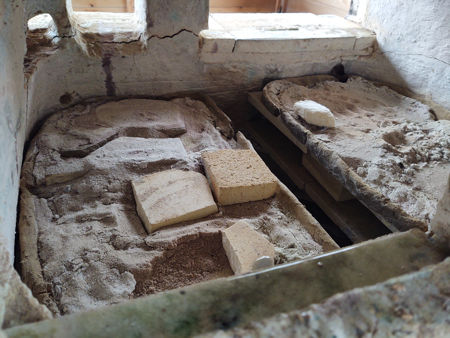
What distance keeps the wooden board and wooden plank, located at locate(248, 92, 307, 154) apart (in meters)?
0.23

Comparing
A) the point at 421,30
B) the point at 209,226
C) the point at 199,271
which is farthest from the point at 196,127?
the point at 421,30

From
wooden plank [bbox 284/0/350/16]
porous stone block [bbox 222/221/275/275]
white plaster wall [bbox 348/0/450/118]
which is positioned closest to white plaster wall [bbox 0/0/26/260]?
porous stone block [bbox 222/221/275/275]

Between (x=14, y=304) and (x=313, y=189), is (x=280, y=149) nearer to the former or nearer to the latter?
(x=313, y=189)

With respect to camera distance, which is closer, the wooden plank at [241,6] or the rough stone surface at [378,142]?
the rough stone surface at [378,142]

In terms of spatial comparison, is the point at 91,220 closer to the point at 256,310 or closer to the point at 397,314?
the point at 256,310

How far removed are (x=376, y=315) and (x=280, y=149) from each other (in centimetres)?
243

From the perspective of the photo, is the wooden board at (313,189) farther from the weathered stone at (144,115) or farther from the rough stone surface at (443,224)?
the rough stone surface at (443,224)

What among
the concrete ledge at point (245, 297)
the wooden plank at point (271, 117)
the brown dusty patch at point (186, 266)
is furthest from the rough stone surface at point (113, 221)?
the concrete ledge at point (245, 297)

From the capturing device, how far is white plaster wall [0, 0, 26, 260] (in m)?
1.54

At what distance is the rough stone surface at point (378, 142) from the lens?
7.19ft

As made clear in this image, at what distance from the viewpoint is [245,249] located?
1.82 metres

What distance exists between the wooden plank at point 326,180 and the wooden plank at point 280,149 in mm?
96

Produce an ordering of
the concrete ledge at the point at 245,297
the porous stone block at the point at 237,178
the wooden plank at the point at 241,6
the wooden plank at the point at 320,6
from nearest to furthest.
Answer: the concrete ledge at the point at 245,297 < the porous stone block at the point at 237,178 < the wooden plank at the point at 320,6 < the wooden plank at the point at 241,6

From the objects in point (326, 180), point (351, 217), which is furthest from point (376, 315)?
point (326, 180)
